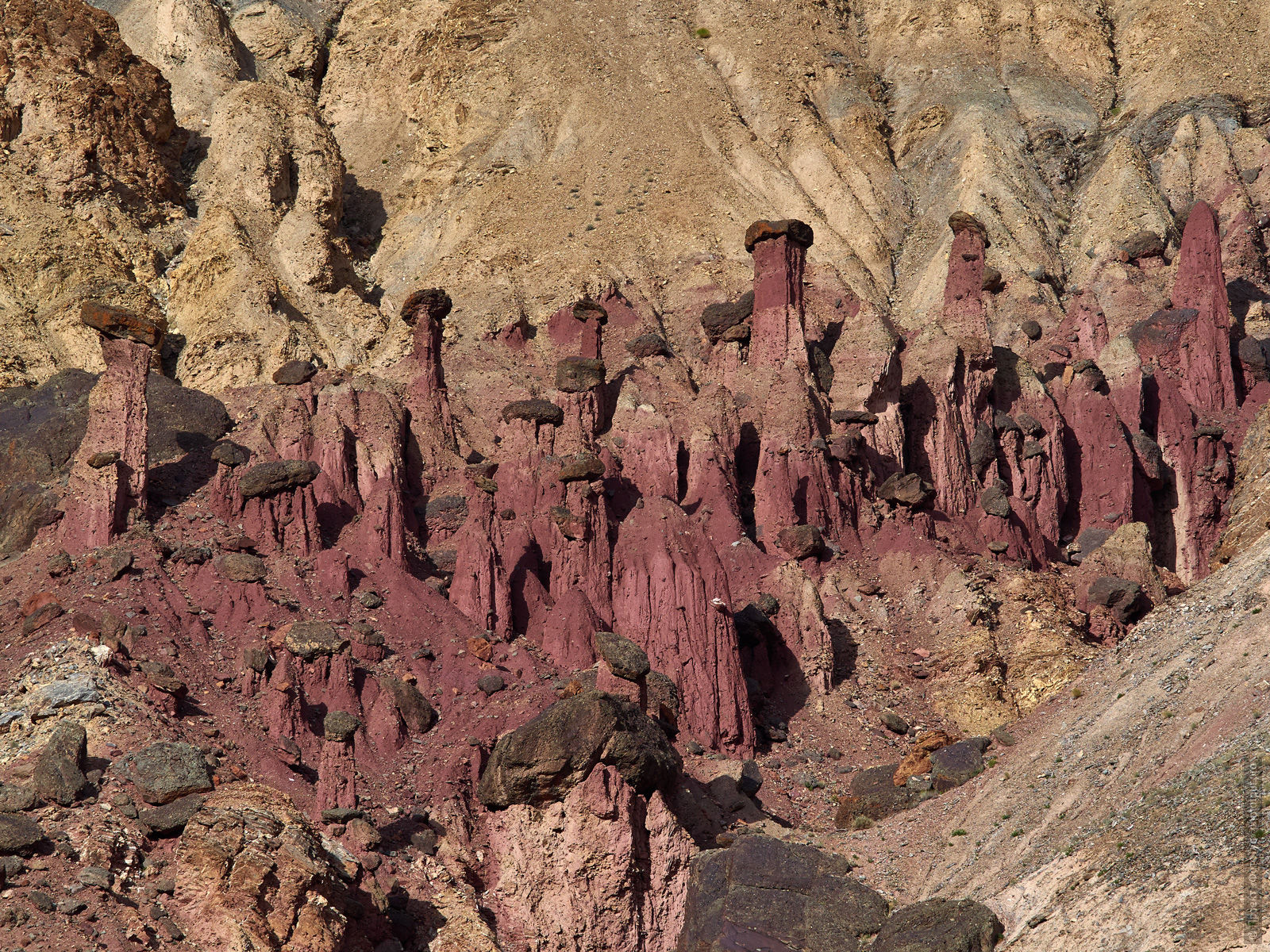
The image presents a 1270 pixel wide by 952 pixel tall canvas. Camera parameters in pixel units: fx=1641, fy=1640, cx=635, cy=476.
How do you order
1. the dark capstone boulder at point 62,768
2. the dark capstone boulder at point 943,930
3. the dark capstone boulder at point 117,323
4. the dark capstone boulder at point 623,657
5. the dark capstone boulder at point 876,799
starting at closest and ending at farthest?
the dark capstone boulder at point 943,930 < the dark capstone boulder at point 62,768 < the dark capstone boulder at point 876,799 < the dark capstone boulder at point 623,657 < the dark capstone boulder at point 117,323

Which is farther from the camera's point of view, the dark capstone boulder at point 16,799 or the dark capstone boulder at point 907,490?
the dark capstone boulder at point 907,490

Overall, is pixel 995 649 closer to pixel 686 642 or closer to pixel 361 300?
pixel 686 642

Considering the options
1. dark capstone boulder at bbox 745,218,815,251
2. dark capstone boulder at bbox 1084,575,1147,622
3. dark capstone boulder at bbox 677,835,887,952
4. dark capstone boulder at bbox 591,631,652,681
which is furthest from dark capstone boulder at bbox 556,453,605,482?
dark capstone boulder at bbox 677,835,887,952

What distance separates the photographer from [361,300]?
60562mm

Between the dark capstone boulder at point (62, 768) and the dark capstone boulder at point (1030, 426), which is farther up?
the dark capstone boulder at point (1030, 426)

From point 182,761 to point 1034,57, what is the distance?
190ft

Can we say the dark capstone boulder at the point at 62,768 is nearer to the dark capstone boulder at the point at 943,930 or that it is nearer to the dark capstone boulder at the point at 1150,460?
the dark capstone boulder at the point at 943,930

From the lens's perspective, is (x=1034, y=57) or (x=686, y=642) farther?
(x=1034, y=57)

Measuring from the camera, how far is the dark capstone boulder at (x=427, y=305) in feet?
174

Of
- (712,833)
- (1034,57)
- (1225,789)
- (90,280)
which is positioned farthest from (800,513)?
(1034,57)

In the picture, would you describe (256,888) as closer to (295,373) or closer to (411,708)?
(411,708)

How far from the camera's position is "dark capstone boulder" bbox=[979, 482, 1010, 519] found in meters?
49.2

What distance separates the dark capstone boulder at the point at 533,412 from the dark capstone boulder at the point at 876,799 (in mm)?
15926

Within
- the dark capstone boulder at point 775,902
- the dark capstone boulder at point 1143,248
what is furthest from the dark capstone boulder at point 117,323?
the dark capstone boulder at point 1143,248
